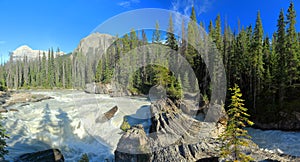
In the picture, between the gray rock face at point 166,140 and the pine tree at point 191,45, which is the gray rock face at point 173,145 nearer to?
the gray rock face at point 166,140

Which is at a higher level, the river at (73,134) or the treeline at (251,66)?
the treeline at (251,66)

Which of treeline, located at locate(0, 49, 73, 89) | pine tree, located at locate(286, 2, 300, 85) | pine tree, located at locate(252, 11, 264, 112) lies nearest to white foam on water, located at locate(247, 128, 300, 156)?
pine tree, located at locate(252, 11, 264, 112)

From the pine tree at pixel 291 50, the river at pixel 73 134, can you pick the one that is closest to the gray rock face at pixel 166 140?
the river at pixel 73 134

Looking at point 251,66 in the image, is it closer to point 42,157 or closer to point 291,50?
point 291,50

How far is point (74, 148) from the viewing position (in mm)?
14812

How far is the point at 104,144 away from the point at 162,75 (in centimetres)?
1762

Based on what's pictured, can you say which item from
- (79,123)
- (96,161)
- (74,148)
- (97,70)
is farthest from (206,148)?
(97,70)

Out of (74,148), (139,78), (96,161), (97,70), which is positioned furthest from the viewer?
(97,70)

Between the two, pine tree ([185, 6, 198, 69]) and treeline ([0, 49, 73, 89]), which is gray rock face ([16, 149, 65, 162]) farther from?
treeline ([0, 49, 73, 89])

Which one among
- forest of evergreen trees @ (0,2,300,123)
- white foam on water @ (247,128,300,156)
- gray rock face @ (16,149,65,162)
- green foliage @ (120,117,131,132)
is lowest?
white foam on water @ (247,128,300,156)

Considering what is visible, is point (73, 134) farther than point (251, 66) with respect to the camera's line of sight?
No

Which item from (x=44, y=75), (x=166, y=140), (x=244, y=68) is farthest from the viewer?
(x=44, y=75)

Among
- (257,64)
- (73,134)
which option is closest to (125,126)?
(73,134)

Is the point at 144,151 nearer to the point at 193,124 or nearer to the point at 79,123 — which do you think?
the point at 193,124
